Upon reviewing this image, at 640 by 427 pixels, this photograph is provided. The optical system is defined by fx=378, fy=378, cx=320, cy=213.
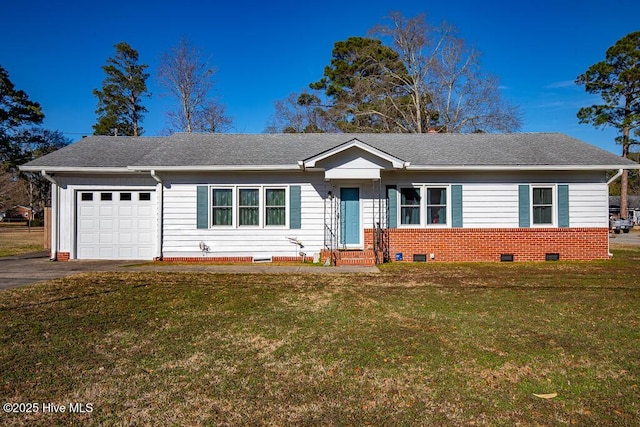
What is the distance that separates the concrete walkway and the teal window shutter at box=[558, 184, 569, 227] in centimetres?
667

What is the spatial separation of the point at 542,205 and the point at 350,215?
6.38m

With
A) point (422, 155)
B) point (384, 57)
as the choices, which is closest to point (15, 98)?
point (384, 57)

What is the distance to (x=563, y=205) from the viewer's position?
40.8ft

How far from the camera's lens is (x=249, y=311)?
6340 millimetres

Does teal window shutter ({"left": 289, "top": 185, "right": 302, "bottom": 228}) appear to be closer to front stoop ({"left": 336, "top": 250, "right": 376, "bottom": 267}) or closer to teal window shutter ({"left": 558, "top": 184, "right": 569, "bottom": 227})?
front stoop ({"left": 336, "top": 250, "right": 376, "bottom": 267})

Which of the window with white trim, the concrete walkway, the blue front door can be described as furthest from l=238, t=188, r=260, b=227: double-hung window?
the blue front door

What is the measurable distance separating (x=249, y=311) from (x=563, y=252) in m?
11.1

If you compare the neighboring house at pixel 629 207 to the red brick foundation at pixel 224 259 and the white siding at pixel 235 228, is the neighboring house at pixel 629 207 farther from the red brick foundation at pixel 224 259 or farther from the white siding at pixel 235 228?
the red brick foundation at pixel 224 259

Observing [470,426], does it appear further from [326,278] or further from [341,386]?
[326,278]

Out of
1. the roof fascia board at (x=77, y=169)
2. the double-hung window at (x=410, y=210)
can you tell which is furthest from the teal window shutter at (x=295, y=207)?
the roof fascia board at (x=77, y=169)

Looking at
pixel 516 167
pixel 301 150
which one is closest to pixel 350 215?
pixel 301 150

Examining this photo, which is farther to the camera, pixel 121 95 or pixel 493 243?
pixel 121 95

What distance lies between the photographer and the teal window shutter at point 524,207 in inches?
489

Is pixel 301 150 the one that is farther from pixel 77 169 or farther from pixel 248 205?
pixel 77 169
